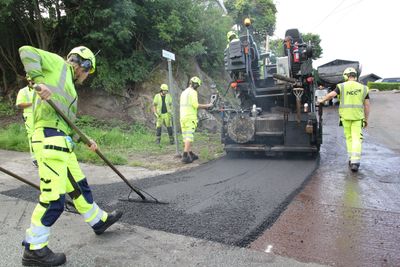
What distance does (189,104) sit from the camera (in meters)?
7.06

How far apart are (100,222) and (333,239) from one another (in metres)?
2.02

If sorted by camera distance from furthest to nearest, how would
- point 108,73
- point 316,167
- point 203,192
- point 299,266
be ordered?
point 108,73, point 316,167, point 203,192, point 299,266

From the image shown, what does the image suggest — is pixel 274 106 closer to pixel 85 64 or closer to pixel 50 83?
pixel 85 64

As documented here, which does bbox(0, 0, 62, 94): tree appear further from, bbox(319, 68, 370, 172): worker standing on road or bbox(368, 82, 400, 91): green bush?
bbox(368, 82, 400, 91): green bush

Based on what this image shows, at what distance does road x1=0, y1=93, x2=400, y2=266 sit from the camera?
9.09 feet

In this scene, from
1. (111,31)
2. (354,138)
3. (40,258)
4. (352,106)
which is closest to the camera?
(40,258)

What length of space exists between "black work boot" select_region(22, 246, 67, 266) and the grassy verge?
12.9 feet

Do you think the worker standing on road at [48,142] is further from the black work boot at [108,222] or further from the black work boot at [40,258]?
the black work boot at [108,222]

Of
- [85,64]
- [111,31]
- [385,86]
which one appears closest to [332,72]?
[111,31]

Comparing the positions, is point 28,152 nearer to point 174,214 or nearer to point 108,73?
point 108,73

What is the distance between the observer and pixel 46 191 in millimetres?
2705

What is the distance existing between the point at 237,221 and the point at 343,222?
3.38 feet

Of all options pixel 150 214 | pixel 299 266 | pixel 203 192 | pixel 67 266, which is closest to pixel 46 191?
pixel 67 266

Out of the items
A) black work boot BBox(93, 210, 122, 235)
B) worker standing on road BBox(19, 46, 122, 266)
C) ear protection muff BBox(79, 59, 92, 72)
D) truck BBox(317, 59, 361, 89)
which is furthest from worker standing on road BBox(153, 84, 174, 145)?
truck BBox(317, 59, 361, 89)
